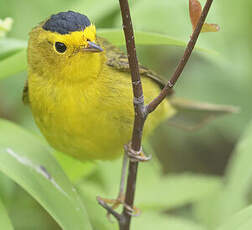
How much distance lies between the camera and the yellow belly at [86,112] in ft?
9.53

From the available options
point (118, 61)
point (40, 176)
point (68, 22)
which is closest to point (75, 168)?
point (118, 61)

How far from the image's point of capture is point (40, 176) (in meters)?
2.58

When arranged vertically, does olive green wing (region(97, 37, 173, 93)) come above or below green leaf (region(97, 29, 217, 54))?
above

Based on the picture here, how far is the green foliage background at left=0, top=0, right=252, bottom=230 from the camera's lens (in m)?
2.60

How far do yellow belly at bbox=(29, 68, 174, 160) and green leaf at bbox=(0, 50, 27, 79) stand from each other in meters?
0.18

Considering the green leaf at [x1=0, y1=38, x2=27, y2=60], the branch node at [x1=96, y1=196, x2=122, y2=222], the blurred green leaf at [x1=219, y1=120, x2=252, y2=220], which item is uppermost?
the green leaf at [x1=0, y1=38, x2=27, y2=60]

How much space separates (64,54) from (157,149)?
2509 mm

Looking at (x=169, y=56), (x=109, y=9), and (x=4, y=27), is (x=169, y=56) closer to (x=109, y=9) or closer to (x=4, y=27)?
(x=109, y=9)

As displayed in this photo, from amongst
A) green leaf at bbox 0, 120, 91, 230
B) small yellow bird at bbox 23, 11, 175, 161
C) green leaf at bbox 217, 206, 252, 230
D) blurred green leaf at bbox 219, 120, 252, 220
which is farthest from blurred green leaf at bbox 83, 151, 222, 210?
green leaf at bbox 217, 206, 252, 230

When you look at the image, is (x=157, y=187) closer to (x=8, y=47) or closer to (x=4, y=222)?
(x=8, y=47)

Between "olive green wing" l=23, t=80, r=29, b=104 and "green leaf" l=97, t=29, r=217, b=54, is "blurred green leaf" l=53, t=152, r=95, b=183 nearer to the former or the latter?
"olive green wing" l=23, t=80, r=29, b=104

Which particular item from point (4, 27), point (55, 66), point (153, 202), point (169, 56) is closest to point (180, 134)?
point (169, 56)

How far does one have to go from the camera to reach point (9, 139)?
2725 millimetres

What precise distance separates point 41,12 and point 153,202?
1.58 m
